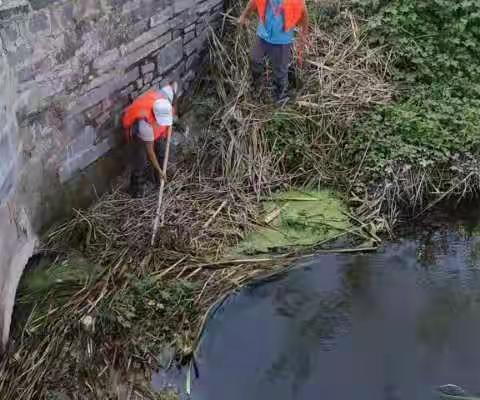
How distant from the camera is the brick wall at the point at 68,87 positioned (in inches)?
174

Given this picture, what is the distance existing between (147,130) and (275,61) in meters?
1.98

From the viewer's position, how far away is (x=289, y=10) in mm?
6582

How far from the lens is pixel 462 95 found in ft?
23.3

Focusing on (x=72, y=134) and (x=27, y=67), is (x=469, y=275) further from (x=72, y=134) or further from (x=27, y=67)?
(x=27, y=67)

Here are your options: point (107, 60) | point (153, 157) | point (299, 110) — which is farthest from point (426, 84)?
point (107, 60)

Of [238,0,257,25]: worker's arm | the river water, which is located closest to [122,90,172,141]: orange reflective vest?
Result: [238,0,257,25]: worker's arm

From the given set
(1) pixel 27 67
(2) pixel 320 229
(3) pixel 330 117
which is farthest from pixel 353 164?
(1) pixel 27 67

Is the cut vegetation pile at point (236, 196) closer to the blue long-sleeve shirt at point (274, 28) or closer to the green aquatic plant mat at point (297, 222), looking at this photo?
the green aquatic plant mat at point (297, 222)

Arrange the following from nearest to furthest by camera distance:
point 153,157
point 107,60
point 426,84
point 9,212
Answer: point 9,212, point 107,60, point 153,157, point 426,84

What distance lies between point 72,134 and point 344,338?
269 cm

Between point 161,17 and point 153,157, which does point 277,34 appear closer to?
point 161,17

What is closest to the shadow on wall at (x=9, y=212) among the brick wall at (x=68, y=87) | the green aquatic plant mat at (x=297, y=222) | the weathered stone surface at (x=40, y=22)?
the brick wall at (x=68, y=87)

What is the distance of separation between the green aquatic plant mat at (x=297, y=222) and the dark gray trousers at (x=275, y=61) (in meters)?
1.33

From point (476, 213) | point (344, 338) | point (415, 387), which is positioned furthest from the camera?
point (476, 213)
